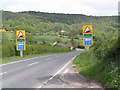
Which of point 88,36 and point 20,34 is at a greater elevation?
point 20,34

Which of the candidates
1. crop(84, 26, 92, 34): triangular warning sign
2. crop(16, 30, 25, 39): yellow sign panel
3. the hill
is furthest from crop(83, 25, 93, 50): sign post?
the hill

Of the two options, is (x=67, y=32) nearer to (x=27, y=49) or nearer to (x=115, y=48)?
(x=27, y=49)

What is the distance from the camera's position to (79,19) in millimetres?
150125

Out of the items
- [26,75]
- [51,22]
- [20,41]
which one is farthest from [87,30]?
[51,22]

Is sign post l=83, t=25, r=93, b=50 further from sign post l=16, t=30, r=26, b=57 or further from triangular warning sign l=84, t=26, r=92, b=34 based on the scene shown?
sign post l=16, t=30, r=26, b=57

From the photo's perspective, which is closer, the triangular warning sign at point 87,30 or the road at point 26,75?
the road at point 26,75

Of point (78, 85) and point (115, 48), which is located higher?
point (115, 48)

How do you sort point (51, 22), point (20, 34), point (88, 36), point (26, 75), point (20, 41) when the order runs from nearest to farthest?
point (26, 75) → point (88, 36) → point (20, 34) → point (20, 41) → point (51, 22)

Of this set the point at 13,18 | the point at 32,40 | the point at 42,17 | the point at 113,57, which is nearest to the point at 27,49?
the point at 113,57

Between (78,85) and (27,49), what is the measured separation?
103 ft

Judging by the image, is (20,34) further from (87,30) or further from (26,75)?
(26,75)

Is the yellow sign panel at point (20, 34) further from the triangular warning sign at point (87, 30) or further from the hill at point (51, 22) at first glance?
the hill at point (51, 22)

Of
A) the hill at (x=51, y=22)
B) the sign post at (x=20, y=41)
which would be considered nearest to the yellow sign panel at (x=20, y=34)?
the sign post at (x=20, y=41)

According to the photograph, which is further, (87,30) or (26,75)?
(87,30)
